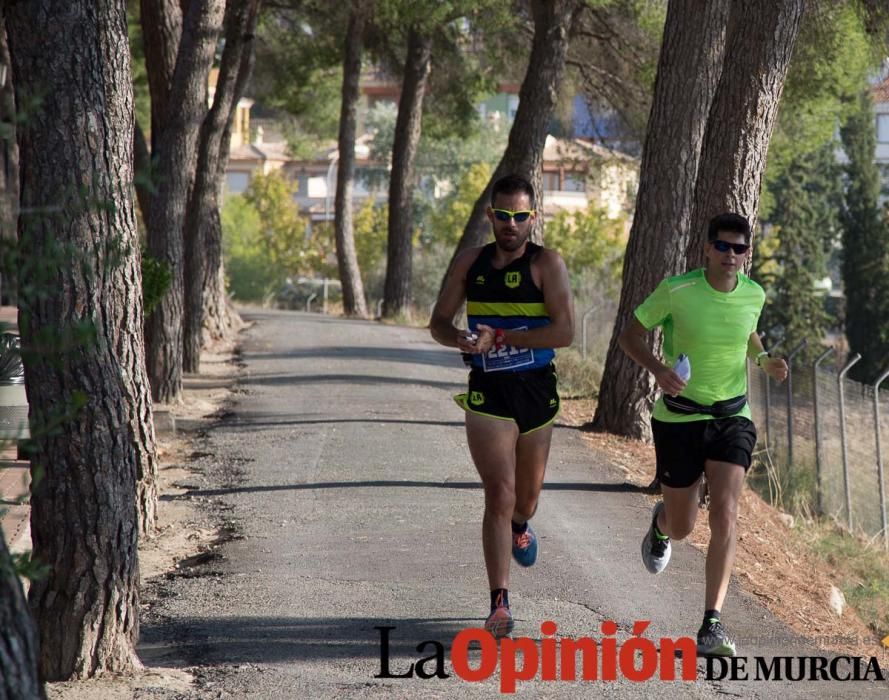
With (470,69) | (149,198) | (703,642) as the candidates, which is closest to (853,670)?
(703,642)

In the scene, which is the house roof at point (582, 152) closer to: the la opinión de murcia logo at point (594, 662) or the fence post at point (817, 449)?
the fence post at point (817, 449)

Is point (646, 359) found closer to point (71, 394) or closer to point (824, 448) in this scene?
point (71, 394)

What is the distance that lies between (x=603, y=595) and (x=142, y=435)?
12.3 feet

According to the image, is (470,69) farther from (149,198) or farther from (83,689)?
(83,689)

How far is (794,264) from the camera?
201 ft

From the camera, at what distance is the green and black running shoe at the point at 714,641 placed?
6625 millimetres

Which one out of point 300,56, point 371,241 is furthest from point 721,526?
point 371,241

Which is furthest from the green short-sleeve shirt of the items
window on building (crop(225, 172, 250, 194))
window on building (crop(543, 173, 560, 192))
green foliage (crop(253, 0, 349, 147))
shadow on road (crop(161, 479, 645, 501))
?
window on building (crop(225, 172, 250, 194))

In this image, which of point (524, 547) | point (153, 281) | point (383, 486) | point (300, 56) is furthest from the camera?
→ point (300, 56)

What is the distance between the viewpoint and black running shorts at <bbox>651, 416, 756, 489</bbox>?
6941 mm

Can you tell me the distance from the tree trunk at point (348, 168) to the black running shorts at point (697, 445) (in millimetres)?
23365

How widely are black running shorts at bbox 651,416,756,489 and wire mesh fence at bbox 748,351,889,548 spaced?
568 centimetres

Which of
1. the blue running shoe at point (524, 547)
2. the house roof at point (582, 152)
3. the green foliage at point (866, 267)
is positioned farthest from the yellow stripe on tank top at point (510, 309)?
the green foliage at point (866, 267)

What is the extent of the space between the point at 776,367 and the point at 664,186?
725 cm
